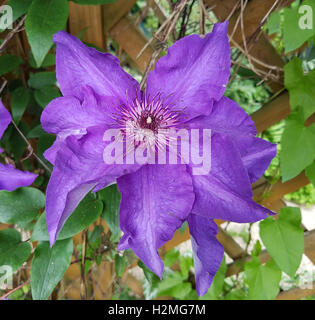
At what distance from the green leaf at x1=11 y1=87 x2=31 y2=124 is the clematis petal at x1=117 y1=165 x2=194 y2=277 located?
488 millimetres

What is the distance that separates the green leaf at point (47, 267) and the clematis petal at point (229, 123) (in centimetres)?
33

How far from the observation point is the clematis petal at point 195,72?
43 centimetres

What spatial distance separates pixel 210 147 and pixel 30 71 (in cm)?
67

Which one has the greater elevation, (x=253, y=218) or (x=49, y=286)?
(x=253, y=218)

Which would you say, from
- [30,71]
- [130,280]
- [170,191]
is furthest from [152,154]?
[130,280]

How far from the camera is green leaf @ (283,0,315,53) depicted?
586mm

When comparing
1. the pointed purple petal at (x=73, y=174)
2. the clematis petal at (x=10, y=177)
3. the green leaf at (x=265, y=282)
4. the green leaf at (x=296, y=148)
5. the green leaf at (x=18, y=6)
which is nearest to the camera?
the pointed purple petal at (x=73, y=174)

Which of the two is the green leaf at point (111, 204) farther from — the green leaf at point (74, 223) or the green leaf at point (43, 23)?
the green leaf at point (43, 23)

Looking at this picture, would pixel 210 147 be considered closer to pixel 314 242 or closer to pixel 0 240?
pixel 0 240

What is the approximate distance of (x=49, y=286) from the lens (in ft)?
1.82

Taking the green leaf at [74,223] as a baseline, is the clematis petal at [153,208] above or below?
above

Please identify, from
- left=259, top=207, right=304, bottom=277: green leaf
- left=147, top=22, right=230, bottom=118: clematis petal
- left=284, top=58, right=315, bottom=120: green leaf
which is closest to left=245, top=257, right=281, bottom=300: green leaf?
left=259, top=207, right=304, bottom=277: green leaf

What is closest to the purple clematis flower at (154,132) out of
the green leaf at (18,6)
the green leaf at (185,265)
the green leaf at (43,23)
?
the green leaf at (43,23)

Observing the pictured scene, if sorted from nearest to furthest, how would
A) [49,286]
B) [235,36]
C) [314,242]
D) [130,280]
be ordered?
[49,286], [235,36], [314,242], [130,280]
